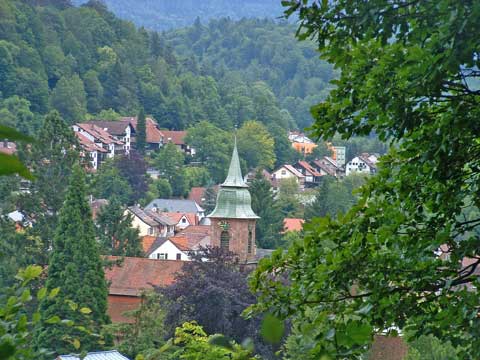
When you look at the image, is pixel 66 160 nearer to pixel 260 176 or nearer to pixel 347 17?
pixel 260 176

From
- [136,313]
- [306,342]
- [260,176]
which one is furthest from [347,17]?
[260,176]

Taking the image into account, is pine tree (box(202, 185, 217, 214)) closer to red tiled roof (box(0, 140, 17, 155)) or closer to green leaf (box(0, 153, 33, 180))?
red tiled roof (box(0, 140, 17, 155))

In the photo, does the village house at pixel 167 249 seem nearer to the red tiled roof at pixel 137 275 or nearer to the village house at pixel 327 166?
the red tiled roof at pixel 137 275

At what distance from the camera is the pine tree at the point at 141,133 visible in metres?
98.2

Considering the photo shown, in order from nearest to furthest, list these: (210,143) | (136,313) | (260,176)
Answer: (136,313) < (260,176) < (210,143)

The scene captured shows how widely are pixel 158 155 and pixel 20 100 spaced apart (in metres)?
12.3

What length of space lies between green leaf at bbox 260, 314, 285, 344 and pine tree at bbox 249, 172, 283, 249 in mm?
55895

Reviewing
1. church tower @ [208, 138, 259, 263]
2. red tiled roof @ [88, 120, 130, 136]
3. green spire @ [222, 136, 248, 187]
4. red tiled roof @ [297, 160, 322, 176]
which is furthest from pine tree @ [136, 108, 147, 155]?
church tower @ [208, 138, 259, 263]

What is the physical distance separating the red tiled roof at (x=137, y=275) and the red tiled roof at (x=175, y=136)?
60.4 metres

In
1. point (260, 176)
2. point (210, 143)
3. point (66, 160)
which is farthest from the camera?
point (210, 143)

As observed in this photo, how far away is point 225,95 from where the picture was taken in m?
126

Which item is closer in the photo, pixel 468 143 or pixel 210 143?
pixel 468 143

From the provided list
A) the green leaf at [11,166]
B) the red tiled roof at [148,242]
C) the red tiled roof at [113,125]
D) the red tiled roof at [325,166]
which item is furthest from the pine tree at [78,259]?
the red tiled roof at [325,166]

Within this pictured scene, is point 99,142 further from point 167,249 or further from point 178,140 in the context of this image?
point 167,249
